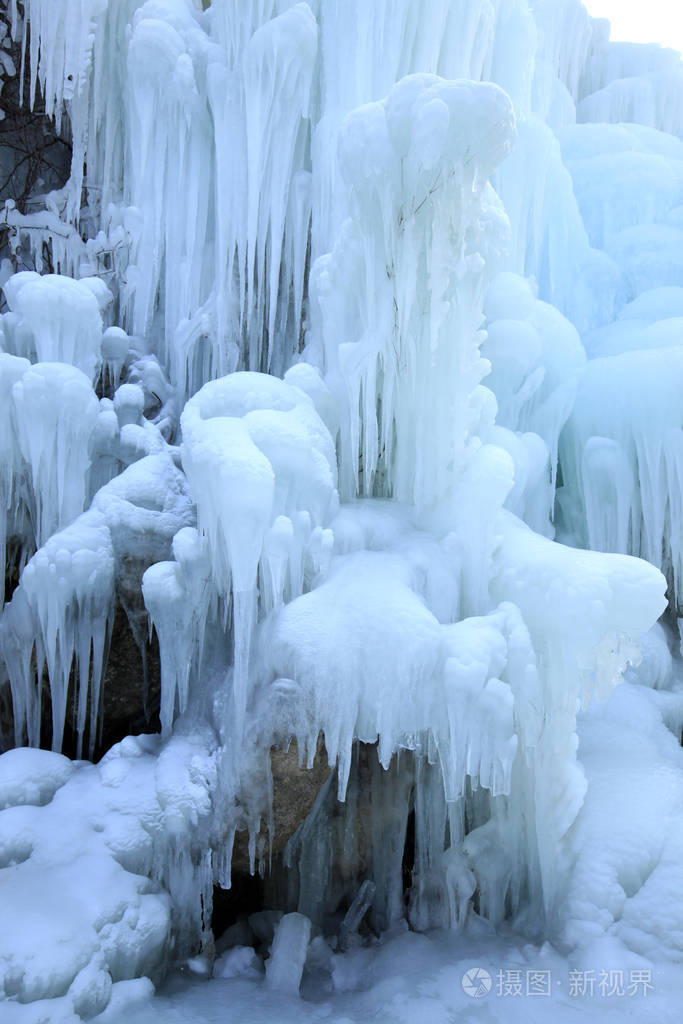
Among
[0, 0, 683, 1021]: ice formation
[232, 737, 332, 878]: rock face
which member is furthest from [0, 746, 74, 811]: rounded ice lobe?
[232, 737, 332, 878]: rock face

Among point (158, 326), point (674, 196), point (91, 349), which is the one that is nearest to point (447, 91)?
point (91, 349)

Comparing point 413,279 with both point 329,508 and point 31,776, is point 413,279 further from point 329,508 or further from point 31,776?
point 31,776

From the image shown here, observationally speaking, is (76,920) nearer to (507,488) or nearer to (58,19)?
(507,488)

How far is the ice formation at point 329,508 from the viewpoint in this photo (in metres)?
4.01

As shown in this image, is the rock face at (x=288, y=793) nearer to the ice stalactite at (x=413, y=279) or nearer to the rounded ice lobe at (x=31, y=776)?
the rounded ice lobe at (x=31, y=776)

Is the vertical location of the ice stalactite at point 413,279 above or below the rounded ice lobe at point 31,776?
above

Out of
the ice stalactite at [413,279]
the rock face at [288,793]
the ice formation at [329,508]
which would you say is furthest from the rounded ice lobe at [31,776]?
the ice stalactite at [413,279]

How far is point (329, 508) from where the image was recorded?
476 centimetres

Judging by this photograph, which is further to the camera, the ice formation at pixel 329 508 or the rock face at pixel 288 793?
the rock face at pixel 288 793

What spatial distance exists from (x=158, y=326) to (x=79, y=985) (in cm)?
513

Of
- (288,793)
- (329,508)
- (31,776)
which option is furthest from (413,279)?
(31,776)

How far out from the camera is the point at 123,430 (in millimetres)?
5633

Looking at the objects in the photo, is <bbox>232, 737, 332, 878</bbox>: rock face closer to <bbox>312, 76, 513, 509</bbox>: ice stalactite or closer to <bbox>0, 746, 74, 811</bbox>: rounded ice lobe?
<bbox>0, 746, 74, 811</bbox>: rounded ice lobe

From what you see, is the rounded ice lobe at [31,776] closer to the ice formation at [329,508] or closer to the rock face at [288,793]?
the ice formation at [329,508]
